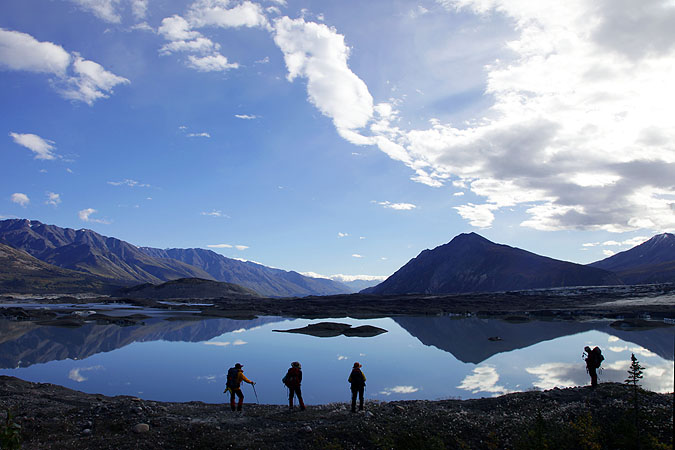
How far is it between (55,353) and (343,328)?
43335 millimetres

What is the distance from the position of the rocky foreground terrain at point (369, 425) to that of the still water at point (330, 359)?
630 centimetres

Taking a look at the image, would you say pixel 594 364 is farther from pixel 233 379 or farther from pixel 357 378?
pixel 233 379

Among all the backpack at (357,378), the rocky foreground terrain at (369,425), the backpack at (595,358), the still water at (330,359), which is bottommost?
Result: the still water at (330,359)

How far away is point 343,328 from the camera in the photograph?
238ft

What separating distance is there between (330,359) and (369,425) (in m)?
26.2

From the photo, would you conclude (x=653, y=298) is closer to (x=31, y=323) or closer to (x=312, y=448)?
(x=312, y=448)

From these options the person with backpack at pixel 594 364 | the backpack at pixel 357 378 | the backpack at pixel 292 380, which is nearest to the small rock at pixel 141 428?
the backpack at pixel 292 380

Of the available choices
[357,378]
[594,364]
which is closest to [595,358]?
[594,364]

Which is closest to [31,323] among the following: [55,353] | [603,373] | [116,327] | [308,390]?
[116,327]

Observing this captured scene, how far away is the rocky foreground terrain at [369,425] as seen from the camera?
14547 mm

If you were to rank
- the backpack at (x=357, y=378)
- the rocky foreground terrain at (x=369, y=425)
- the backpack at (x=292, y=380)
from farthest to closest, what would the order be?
the backpack at (x=292, y=380) < the backpack at (x=357, y=378) < the rocky foreground terrain at (x=369, y=425)

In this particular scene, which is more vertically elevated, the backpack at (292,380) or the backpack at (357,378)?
the backpack at (357,378)

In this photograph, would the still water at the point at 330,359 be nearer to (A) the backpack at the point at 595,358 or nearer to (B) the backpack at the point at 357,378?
(A) the backpack at the point at 595,358

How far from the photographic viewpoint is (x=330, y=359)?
4141 cm
